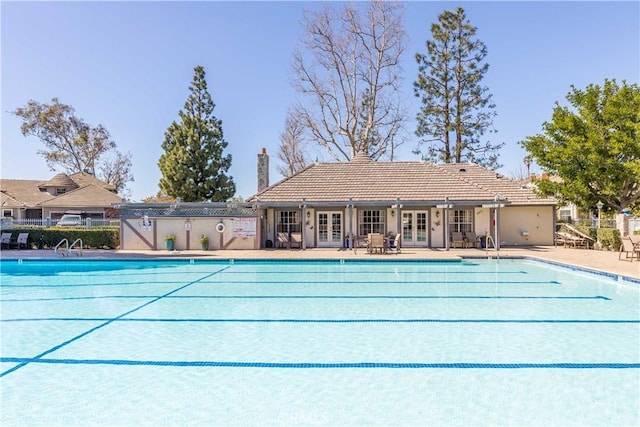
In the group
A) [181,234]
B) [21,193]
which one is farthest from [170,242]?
[21,193]

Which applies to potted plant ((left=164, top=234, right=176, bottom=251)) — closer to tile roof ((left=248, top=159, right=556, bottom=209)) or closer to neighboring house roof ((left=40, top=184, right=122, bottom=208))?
tile roof ((left=248, top=159, right=556, bottom=209))

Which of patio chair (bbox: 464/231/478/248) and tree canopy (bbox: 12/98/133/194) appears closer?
patio chair (bbox: 464/231/478/248)

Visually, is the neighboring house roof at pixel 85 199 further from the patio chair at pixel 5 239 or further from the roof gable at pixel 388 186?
the roof gable at pixel 388 186

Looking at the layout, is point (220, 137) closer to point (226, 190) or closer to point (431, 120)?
point (226, 190)

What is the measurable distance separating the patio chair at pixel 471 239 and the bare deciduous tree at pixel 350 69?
40.3 ft

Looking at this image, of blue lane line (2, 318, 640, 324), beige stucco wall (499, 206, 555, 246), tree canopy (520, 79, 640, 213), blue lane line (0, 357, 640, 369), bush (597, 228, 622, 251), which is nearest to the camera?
blue lane line (0, 357, 640, 369)

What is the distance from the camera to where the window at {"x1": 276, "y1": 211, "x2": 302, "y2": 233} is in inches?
795

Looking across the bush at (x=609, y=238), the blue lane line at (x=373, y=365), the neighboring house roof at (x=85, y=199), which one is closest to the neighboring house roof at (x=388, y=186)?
the bush at (x=609, y=238)

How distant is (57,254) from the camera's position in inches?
685

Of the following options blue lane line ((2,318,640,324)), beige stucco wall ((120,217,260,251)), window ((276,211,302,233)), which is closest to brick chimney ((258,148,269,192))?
window ((276,211,302,233))

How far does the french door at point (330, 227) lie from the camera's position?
1994cm

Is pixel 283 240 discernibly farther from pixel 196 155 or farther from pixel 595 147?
pixel 595 147

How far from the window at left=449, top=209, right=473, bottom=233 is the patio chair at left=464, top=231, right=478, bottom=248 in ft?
1.40

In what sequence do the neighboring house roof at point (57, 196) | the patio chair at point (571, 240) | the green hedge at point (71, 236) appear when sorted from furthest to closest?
the neighboring house roof at point (57, 196) < the green hedge at point (71, 236) < the patio chair at point (571, 240)
